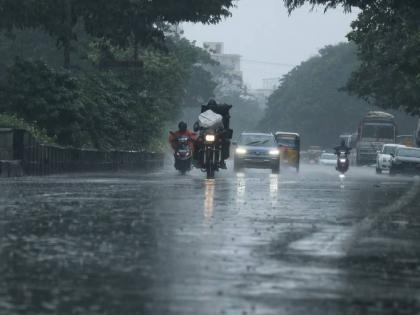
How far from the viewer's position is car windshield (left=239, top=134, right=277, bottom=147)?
2157 inches

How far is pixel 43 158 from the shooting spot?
126 ft

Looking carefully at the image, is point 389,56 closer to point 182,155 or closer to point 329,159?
point 182,155

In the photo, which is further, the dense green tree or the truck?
the dense green tree

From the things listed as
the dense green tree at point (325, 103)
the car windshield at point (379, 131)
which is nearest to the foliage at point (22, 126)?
the car windshield at point (379, 131)

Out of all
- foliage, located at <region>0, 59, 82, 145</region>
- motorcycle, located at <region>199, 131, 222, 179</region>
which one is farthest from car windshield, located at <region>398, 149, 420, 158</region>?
motorcycle, located at <region>199, 131, 222, 179</region>

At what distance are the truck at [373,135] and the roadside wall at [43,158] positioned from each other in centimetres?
5254

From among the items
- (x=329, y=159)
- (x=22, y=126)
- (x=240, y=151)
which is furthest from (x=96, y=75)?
(x=329, y=159)

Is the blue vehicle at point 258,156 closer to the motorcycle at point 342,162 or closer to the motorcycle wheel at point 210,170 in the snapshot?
the motorcycle at point 342,162

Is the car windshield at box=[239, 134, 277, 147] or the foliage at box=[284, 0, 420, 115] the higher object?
the foliage at box=[284, 0, 420, 115]

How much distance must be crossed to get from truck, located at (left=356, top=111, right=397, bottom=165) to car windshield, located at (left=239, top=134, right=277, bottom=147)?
154 feet

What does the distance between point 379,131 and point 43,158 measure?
218 ft

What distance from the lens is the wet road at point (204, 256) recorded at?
9.46 m

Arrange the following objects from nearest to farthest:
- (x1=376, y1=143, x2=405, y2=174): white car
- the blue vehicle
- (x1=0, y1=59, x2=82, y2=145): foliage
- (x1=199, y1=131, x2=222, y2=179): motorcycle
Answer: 1. (x1=199, y1=131, x2=222, y2=179): motorcycle
2. (x1=0, y1=59, x2=82, y2=145): foliage
3. the blue vehicle
4. (x1=376, y1=143, x2=405, y2=174): white car

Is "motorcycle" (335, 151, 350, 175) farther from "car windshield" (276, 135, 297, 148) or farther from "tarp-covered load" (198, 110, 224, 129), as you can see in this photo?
"tarp-covered load" (198, 110, 224, 129)
